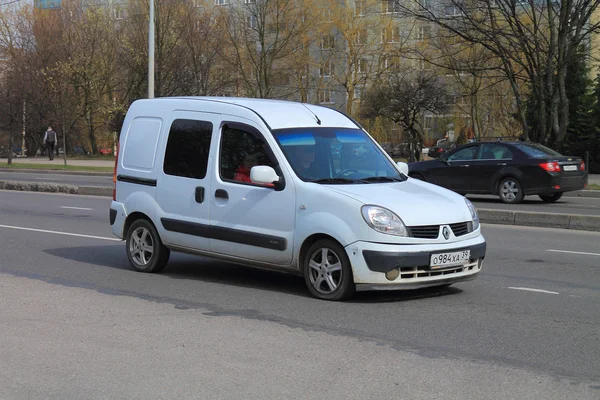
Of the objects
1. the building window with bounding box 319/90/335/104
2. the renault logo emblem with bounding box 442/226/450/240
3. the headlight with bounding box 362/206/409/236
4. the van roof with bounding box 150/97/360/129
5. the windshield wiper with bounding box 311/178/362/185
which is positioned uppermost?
the building window with bounding box 319/90/335/104

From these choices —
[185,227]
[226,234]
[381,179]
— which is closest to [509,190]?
[381,179]

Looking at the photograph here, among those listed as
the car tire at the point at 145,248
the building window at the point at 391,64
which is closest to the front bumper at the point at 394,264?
the car tire at the point at 145,248

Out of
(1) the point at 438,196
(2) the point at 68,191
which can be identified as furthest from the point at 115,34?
(1) the point at 438,196

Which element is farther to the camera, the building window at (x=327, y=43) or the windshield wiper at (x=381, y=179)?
the building window at (x=327, y=43)

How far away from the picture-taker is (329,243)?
788cm

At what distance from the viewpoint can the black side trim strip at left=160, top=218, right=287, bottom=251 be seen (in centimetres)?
828

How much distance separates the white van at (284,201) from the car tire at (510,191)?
11889 millimetres

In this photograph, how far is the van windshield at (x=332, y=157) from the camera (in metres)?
8.34

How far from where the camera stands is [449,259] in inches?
308

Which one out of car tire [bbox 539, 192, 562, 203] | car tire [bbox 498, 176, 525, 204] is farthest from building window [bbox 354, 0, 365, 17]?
car tire [bbox 498, 176, 525, 204]

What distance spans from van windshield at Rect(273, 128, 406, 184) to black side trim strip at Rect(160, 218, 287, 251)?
68 cm

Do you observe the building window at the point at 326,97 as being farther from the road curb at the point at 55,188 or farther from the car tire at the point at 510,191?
the car tire at the point at 510,191

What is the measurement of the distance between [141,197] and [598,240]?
7.23 m

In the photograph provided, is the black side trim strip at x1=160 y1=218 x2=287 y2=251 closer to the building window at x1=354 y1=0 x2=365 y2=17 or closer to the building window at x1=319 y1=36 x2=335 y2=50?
the building window at x1=354 y1=0 x2=365 y2=17
